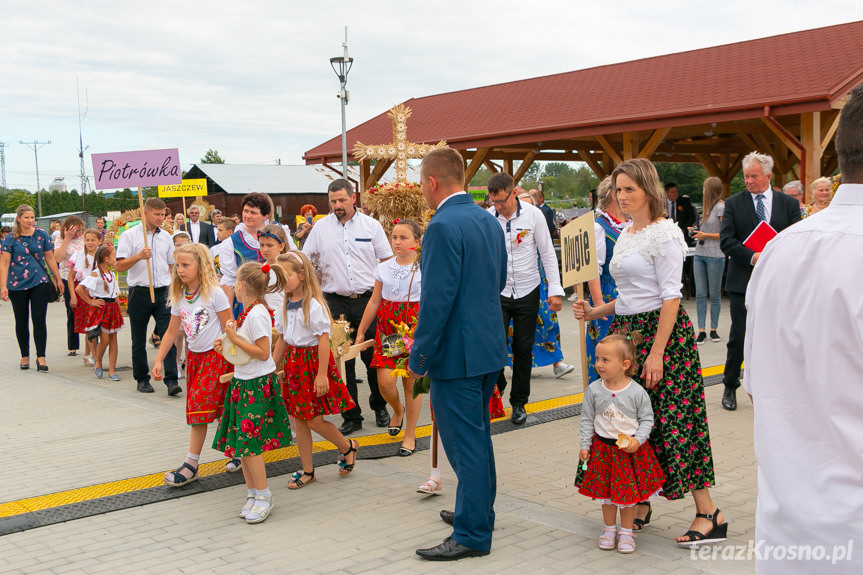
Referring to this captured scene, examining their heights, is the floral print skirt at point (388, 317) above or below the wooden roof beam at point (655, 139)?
below

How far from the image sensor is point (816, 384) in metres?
1.91

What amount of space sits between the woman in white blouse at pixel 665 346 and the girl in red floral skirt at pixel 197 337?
2799 mm

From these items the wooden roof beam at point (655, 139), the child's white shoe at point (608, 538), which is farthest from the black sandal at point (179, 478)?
the wooden roof beam at point (655, 139)

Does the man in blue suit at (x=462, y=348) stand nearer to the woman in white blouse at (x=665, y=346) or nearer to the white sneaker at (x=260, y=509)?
the woman in white blouse at (x=665, y=346)

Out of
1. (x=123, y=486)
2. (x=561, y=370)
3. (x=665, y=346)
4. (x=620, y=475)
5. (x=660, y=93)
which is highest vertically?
(x=660, y=93)

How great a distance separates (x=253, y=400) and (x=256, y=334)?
407 millimetres

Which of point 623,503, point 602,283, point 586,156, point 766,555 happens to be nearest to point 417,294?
point 602,283

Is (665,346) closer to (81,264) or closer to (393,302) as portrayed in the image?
(393,302)

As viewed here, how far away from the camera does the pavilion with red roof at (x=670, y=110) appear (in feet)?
46.9

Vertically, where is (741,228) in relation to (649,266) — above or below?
above

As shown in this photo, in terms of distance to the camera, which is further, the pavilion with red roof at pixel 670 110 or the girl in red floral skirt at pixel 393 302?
the pavilion with red roof at pixel 670 110

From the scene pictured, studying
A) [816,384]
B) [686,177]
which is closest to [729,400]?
[816,384]

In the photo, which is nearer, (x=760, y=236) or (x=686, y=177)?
(x=760, y=236)

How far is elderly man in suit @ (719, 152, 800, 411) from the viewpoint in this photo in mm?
6867
